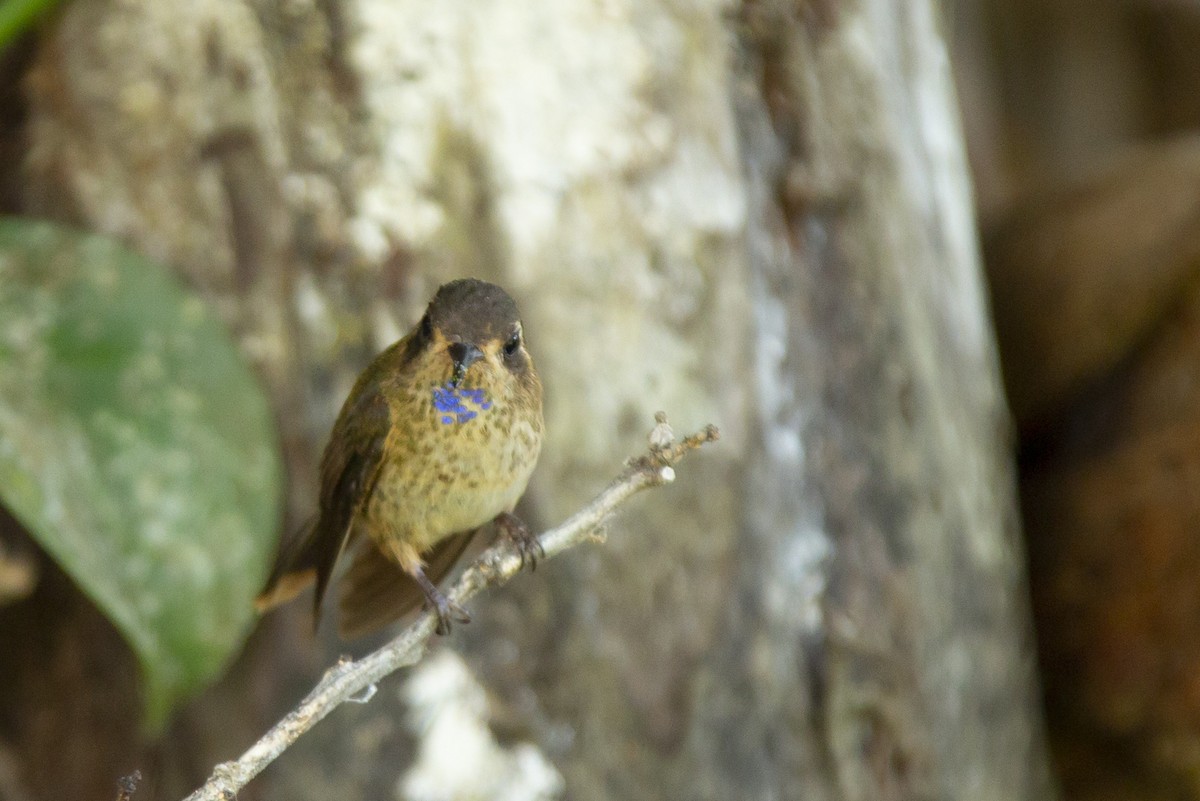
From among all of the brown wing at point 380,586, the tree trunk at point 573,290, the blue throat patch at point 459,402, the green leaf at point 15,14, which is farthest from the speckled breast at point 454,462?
the green leaf at point 15,14

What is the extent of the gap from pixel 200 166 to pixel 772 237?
3.71ft

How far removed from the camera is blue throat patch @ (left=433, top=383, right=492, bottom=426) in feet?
6.32

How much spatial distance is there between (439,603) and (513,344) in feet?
1.28

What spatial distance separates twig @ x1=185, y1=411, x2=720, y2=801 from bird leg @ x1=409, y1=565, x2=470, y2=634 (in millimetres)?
286

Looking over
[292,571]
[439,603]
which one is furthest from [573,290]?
[439,603]

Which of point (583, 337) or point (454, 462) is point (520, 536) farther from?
point (583, 337)

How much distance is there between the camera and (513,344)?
1771 mm

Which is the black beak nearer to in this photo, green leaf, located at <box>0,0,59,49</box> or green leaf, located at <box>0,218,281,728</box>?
green leaf, located at <box>0,218,281,728</box>

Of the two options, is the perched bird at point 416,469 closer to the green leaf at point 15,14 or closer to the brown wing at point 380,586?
the brown wing at point 380,586

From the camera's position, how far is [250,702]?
2.49 m

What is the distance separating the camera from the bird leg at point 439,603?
187 centimetres

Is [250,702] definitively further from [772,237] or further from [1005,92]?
[1005,92]

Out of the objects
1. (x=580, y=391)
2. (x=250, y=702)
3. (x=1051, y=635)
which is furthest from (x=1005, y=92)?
Answer: (x=250, y=702)

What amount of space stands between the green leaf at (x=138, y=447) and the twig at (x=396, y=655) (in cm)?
89
